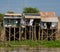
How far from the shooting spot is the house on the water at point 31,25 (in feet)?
111

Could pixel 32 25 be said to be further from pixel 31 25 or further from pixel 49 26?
pixel 49 26

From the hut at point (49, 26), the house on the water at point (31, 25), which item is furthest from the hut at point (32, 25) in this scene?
the hut at point (49, 26)

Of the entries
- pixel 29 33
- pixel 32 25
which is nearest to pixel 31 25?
pixel 32 25

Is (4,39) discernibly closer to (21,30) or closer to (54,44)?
(21,30)

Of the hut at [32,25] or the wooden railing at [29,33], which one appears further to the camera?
the wooden railing at [29,33]

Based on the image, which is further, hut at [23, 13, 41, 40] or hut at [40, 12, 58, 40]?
hut at [40, 12, 58, 40]

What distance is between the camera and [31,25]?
3384 centimetres

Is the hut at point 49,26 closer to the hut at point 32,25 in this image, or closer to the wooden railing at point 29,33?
the wooden railing at point 29,33

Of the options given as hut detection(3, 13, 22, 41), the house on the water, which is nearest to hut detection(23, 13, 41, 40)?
the house on the water

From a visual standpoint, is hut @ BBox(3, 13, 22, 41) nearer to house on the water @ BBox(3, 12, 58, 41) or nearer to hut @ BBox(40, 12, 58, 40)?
house on the water @ BBox(3, 12, 58, 41)

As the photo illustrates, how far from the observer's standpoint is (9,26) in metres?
34.1

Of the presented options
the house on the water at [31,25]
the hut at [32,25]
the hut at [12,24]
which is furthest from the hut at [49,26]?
the hut at [12,24]

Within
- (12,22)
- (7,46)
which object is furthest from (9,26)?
(7,46)

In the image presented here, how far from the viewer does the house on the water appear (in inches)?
1335
